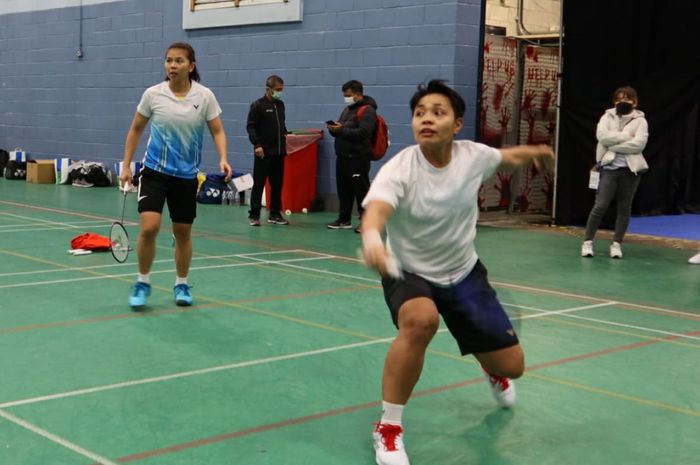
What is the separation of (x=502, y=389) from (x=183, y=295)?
322 cm

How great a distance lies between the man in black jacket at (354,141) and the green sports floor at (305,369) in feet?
9.45

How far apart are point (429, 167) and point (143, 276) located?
142 inches

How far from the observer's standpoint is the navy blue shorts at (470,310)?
4.22 metres

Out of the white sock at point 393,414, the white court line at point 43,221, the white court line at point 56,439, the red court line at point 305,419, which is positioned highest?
the white sock at point 393,414

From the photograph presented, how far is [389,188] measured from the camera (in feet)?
13.1

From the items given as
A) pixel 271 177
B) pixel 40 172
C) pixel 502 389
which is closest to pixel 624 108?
pixel 271 177

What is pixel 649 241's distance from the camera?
488 inches

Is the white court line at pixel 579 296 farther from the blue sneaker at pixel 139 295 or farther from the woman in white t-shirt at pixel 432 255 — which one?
the woman in white t-shirt at pixel 432 255

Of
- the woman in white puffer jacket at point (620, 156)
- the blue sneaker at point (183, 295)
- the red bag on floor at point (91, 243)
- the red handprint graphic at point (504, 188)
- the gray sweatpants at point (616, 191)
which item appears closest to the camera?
the blue sneaker at point (183, 295)

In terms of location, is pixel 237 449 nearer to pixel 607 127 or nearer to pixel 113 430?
pixel 113 430

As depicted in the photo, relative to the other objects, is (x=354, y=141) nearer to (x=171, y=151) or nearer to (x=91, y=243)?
(x=91, y=243)

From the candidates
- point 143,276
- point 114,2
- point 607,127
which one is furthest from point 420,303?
point 114,2

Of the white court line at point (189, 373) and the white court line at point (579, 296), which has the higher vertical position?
the white court line at point (579, 296)

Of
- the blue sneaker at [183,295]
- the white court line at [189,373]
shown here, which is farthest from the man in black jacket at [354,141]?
the white court line at [189,373]
